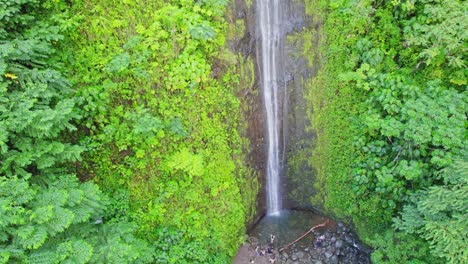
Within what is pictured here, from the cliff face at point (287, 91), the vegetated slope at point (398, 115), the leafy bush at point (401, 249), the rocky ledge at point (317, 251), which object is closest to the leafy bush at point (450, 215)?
the vegetated slope at point (398, 115)

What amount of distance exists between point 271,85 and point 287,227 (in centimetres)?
369

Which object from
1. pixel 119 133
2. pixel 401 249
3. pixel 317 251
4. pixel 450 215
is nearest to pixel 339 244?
pixel 317 251

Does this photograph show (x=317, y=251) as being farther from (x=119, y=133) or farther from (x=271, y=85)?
(x=119, y=133)

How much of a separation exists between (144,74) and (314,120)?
4.29 m

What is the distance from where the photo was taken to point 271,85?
7.99 metres

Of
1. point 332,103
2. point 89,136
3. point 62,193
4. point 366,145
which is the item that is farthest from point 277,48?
point 62,193

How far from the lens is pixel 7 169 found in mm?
4410

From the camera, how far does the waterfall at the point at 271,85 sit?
7344mm

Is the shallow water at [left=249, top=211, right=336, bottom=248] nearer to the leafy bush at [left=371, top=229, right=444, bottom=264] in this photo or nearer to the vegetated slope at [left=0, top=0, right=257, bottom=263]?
the vegetated slope at [left=0, top=0, right=257, bottom=263]

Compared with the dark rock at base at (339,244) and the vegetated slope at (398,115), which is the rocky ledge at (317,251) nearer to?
the dark rock at base at (339,244)

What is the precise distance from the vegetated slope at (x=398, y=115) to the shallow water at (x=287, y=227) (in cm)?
121

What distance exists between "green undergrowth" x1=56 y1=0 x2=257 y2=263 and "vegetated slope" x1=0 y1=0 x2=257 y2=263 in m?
0.02

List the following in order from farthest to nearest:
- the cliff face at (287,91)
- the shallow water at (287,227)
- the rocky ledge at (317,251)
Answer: the shallow water at (287,227) < the rocky ledge at (317,251) < the cliff face at (287,91)

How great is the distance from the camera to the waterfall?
7.34 metres
